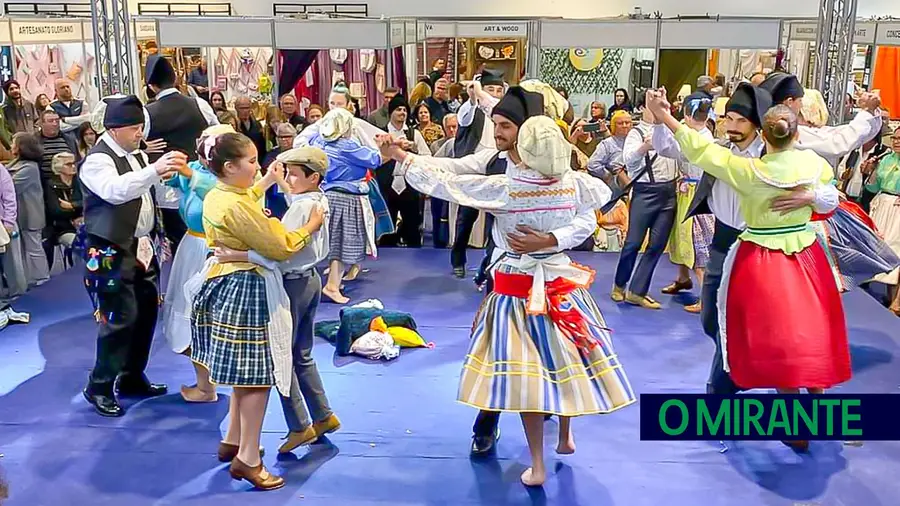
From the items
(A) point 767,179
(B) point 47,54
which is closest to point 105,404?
(A) point 767,179

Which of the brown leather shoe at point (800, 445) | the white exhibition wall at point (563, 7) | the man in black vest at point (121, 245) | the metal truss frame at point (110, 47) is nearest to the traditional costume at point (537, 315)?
the brown leather shoe at point (800, 445)

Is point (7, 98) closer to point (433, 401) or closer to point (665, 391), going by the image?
point (433, 401)

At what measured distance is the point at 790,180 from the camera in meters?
3.51

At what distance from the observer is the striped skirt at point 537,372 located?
3400 millimetres

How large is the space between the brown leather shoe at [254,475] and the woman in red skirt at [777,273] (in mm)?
1915

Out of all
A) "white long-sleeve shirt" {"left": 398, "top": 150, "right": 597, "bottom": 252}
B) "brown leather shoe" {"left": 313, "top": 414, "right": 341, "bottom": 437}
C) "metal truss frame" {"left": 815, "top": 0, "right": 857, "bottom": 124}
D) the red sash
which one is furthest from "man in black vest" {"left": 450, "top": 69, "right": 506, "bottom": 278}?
the red sash

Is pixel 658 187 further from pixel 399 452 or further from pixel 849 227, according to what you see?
pixel 399 452

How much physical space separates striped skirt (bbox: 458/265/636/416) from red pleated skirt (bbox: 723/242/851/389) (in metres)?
0.61

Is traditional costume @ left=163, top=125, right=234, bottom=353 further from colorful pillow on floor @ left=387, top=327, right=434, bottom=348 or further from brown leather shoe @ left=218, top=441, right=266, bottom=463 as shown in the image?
colorful pillow on floor @ left=387, top=327, right=434, bottom=348

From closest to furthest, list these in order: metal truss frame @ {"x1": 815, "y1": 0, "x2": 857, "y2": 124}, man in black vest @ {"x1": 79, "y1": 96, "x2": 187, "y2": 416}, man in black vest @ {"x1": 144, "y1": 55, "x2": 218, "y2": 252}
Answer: man in black vest @ {"x1": 79, "y1": 96, "x2": 187, "y2": 416} < man in black vest @ {"x1": 144, "y1": 55, "x2": 218, "y2": 252} < metal truss frame @ {"x1": 815, "y1": 0, "x2": 857, "y2": 124}

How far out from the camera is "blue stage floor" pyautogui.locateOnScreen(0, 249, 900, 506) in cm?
A: 364

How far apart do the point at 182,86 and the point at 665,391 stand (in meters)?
5.70

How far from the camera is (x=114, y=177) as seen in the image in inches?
156

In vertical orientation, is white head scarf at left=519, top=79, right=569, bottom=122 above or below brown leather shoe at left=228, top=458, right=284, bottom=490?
above
